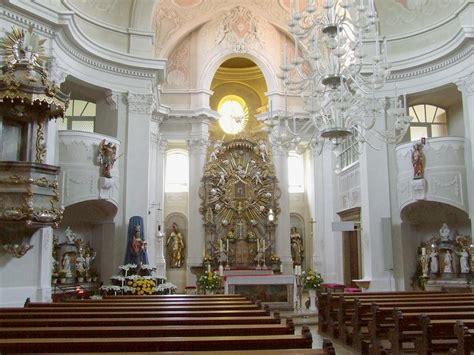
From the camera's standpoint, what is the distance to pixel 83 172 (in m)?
13.8

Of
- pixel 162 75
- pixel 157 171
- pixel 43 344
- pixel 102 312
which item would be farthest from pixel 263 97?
pixel 43 344

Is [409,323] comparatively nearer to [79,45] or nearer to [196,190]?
[79,45]

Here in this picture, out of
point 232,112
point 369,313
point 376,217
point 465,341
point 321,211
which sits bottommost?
point 369,313

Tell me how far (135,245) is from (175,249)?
676 centimetres

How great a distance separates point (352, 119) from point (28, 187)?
20.8 feet

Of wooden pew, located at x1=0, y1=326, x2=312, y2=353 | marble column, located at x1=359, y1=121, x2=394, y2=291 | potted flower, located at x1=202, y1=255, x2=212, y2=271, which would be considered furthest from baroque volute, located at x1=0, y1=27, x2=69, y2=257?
potted flower, located at x1=202, y1=255, x2=212, y2=271

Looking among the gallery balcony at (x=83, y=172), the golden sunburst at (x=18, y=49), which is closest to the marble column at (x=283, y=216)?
the gallery balcony at (x=83, y=172)

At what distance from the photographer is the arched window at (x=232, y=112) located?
2350 centimetres

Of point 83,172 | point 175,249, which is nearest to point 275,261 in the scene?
point 175,249

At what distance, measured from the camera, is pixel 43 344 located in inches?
154

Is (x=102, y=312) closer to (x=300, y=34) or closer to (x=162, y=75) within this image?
(x=300, y=34)

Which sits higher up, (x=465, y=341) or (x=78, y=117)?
(x=78, y=117)

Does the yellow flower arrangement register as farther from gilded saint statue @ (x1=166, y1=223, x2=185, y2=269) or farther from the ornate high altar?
gilded saint statue @ (x1=166, y1=223, x2=185, y2=269)

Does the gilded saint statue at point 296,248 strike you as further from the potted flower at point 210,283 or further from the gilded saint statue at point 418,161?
the gilded saint statue at point 418,161
